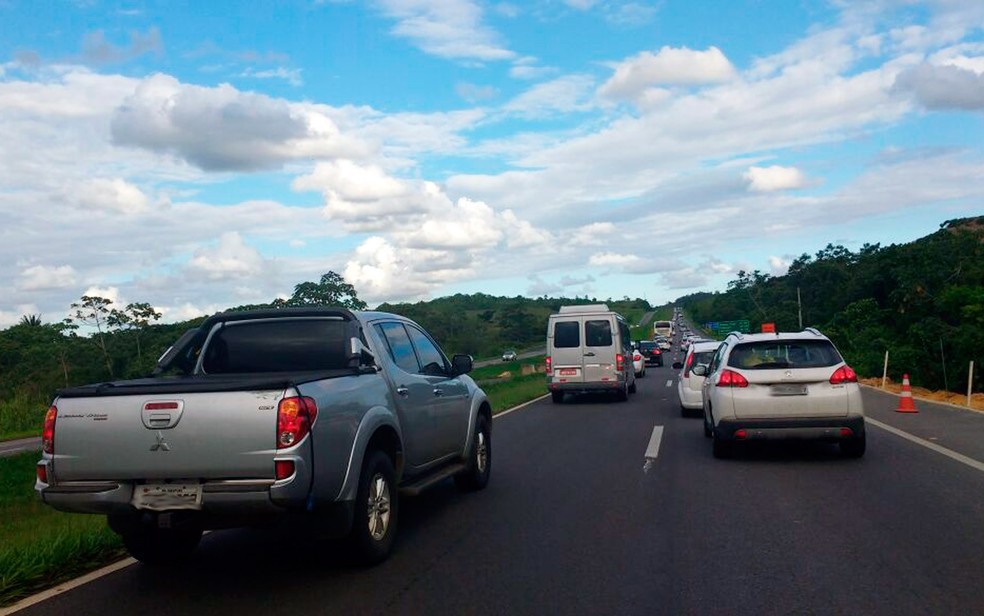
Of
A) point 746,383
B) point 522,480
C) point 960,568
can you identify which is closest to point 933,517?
point 960,568

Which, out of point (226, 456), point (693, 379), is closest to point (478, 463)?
point (226, 456)

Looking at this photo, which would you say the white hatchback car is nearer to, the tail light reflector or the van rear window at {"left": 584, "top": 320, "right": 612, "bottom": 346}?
the van rear window at {"left": 584, "top": 320, "right": 612, "bottom": 346}

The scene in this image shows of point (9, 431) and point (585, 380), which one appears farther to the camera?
point (9, 431)

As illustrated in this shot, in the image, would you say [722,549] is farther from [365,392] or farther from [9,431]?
[9,431]

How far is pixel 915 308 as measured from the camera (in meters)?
39.5

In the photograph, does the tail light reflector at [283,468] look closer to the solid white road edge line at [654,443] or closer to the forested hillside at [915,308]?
the solid white road edge line at [654,443]

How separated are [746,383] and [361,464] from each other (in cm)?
630

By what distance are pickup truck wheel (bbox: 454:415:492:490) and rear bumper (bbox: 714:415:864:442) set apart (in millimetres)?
3222

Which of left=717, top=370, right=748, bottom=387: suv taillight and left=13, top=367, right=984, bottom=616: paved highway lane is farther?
left=717, top=370, right=748, bottom=387: suv taillight

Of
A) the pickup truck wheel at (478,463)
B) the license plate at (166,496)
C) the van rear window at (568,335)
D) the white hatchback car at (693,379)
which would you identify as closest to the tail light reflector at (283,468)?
the license plate at (166,496)

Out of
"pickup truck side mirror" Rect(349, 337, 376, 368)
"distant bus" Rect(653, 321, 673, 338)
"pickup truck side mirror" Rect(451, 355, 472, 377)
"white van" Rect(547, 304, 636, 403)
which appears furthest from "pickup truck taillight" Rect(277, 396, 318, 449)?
"distant bus" Rect(653, 321, 673, 338)

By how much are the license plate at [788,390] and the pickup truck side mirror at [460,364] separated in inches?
161

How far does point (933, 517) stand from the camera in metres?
7.80

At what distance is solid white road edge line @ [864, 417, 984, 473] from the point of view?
10.7 meters
